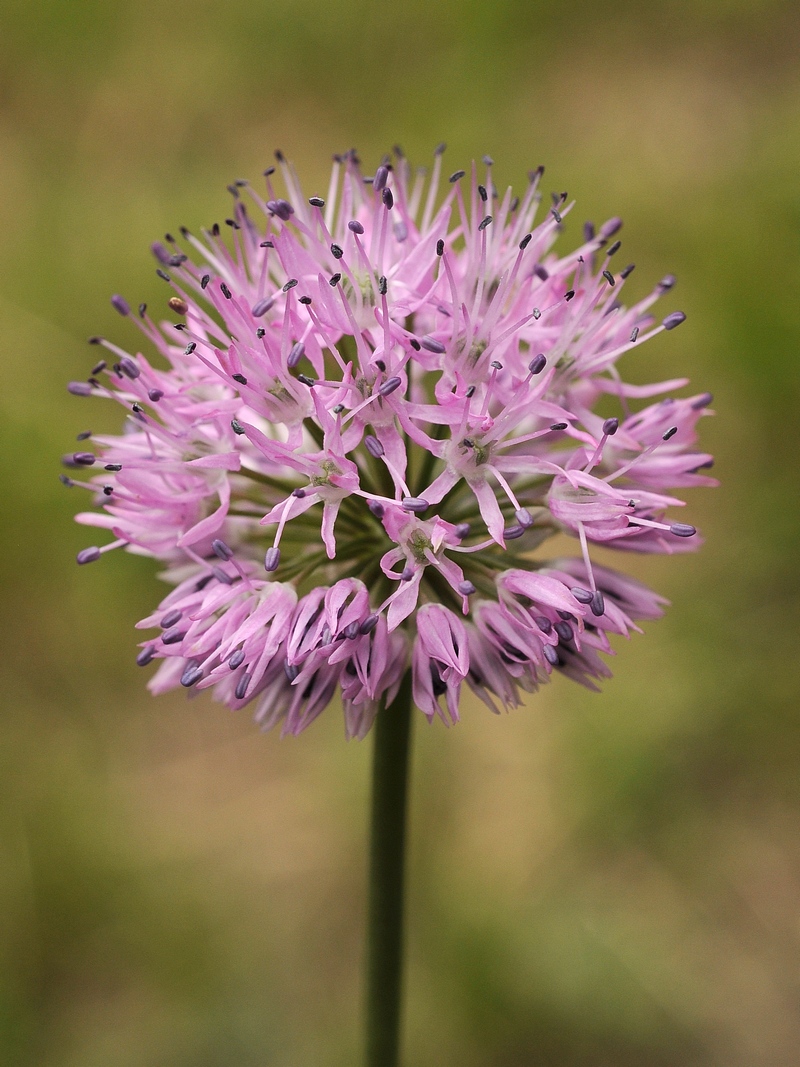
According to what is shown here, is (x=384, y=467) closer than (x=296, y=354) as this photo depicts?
No

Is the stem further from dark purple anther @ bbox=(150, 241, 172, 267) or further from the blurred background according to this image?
the blurred background

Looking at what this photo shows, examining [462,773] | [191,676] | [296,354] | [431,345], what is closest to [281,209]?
[296,354]

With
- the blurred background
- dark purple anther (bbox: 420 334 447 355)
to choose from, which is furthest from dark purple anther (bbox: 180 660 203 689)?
the blurred background

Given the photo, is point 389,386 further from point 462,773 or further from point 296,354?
point 462,773

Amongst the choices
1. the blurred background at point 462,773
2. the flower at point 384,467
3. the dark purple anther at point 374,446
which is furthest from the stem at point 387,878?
the blurred background at point 462,773

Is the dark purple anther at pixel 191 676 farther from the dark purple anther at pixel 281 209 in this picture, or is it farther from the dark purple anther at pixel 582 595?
the dark purple anther at pixel 281 209

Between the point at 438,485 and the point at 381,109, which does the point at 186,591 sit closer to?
the point at 438,485
